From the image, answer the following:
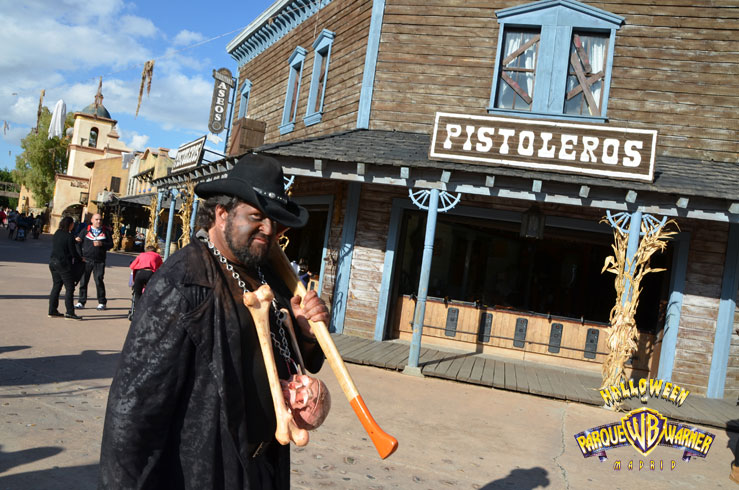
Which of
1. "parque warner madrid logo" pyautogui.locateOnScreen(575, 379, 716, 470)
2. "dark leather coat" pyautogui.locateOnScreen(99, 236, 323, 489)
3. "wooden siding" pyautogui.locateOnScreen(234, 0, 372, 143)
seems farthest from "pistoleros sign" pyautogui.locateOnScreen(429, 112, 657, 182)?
"dark leather coat" pyautogui.locateOnScreen(99, 236, 323, 489)

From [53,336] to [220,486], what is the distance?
699 cm

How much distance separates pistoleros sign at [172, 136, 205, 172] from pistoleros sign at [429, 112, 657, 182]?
7.63 m

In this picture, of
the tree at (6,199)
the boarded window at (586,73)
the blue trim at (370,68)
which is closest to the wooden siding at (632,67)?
the blue trim at (370,68)

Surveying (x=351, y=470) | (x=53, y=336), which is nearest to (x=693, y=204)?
(x=351, y=470)

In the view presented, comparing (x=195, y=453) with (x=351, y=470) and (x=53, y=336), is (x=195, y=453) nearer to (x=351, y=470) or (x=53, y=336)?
(x=351, y=470)

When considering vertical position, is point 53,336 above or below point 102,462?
below

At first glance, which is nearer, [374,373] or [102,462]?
[102,462]

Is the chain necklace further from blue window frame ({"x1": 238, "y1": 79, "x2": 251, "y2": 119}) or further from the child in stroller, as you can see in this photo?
blue window frame ({"x1": 238, "y1": 79, "x2": 251, "y2": 119})

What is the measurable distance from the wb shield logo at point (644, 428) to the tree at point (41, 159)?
52.1 metres

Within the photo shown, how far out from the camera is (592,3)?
984cm

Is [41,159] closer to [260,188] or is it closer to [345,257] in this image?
[345,257]

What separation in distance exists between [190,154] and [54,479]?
12.1 meters

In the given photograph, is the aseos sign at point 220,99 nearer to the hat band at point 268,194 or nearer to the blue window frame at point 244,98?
the blue window frame at point 244,98

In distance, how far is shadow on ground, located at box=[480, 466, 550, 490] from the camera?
14.2 feet
